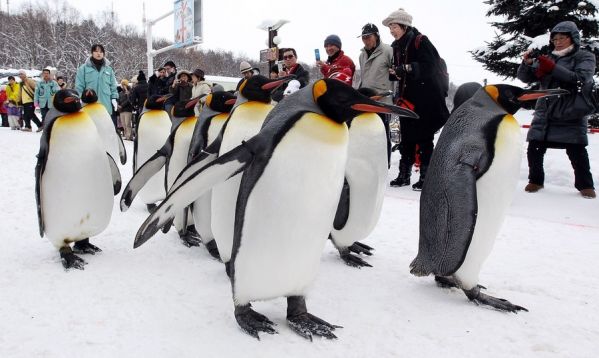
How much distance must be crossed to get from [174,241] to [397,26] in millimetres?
2925

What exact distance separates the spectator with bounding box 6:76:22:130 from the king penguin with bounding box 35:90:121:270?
42.1 feet

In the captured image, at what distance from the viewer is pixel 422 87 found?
4.62m

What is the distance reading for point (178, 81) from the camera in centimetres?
719

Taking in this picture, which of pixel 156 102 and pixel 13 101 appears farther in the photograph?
pixel 13 101

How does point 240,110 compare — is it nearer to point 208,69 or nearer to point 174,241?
point 174,241

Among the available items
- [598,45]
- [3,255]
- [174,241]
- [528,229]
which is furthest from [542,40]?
[3,255]

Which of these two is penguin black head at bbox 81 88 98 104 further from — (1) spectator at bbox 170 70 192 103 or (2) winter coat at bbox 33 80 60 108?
(2) winter coat at bbox 33 80 60 108

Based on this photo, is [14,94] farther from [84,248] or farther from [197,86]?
[84,248]

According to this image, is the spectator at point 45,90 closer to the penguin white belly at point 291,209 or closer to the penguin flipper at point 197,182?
the penguin flipper at point 197,182

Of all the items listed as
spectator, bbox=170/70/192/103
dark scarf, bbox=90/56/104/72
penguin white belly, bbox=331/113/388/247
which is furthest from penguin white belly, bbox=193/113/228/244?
spectator, bbox=170/70/192/103

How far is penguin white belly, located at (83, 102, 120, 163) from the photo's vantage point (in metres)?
3.87

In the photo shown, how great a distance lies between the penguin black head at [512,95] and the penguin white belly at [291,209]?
0.85 metres

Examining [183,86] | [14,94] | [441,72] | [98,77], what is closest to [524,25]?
[441,72]

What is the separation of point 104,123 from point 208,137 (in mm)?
1722
